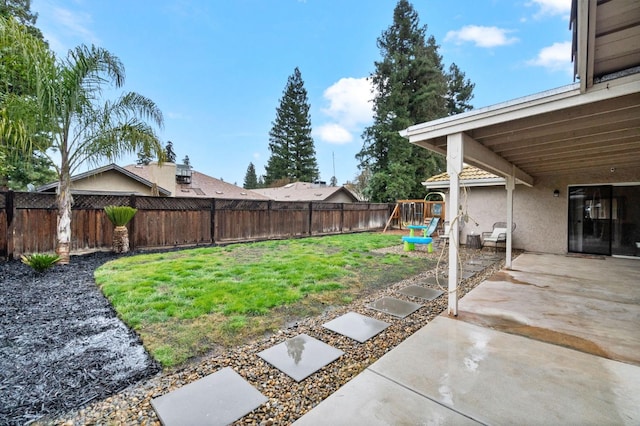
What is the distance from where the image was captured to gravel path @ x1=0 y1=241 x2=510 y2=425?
67.3 inches

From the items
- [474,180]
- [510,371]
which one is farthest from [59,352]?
[474,180]

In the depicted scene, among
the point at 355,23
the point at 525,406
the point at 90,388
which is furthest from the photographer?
the point at 355,23

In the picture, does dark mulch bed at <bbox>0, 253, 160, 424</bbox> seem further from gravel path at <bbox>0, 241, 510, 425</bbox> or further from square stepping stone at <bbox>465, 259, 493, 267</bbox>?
square stepping stone at <bbox>465, 259, 493, 267</bbox>

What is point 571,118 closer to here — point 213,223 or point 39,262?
point 39,262

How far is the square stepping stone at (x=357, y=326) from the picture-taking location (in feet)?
9.09

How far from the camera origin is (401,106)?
1891 centimetres

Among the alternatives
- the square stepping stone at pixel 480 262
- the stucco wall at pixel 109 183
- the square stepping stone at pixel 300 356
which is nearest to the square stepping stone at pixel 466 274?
the square stepping stone at pixel 480 262

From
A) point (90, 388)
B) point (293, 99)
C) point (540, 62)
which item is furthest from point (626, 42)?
point (293, 99)

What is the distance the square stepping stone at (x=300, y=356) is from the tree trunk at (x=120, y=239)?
20.9 feet

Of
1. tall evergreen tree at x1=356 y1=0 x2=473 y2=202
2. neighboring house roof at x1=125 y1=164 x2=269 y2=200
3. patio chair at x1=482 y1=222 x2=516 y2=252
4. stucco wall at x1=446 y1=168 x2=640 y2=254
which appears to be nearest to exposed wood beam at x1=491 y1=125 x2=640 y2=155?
stucco wall at x1=446 y1=168 x2=640 y2=254

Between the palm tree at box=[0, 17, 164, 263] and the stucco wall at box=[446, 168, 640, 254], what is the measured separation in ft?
28.2

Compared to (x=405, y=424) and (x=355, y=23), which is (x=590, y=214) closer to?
(x=405, y=424)

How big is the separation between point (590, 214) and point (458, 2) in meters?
10.0

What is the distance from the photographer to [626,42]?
2061mm
